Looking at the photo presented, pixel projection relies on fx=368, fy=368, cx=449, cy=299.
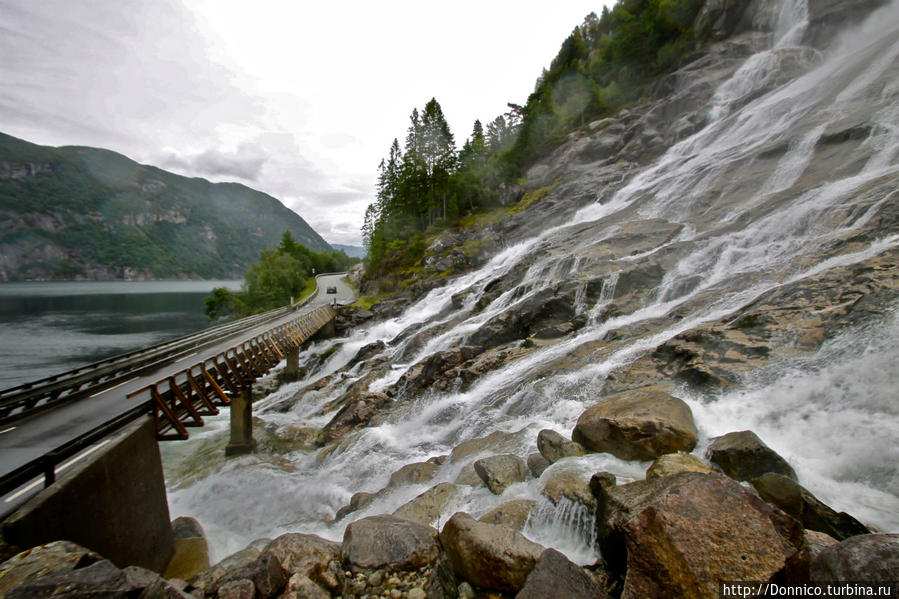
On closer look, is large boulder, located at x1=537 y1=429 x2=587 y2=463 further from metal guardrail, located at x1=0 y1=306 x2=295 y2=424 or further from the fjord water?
metal guardrail, located at x1=0 y1=306 x2=295 y2=424

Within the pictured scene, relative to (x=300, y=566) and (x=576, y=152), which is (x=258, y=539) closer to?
(x=300, y=566)

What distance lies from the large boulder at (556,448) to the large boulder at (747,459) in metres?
2.72

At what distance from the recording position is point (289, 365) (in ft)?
97.0

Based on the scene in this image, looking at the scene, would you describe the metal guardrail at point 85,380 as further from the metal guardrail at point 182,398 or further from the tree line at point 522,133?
the tree line at point 522,133

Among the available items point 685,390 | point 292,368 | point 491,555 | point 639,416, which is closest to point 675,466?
point 639,416

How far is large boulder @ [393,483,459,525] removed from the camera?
8.29 m

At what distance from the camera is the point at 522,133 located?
61.7m

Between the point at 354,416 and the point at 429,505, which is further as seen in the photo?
the point at 354,416

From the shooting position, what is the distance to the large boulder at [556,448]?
877 cm

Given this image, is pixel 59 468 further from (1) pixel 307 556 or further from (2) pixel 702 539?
(2) pixel 702 539

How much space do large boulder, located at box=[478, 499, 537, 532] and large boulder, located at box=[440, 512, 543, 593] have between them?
47.4 inches

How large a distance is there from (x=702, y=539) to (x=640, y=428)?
3.95 metres

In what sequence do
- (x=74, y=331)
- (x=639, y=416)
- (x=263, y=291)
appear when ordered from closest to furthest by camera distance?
(x=639, y=416) < (x=74, y=331) < (x=263, y=291)

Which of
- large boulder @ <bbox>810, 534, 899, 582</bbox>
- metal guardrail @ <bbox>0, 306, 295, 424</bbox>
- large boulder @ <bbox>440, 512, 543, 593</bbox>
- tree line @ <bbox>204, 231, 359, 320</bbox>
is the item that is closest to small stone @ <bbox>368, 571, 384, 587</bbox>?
large boulder @ <bbox>440, 512, 543, 593</bbox>
